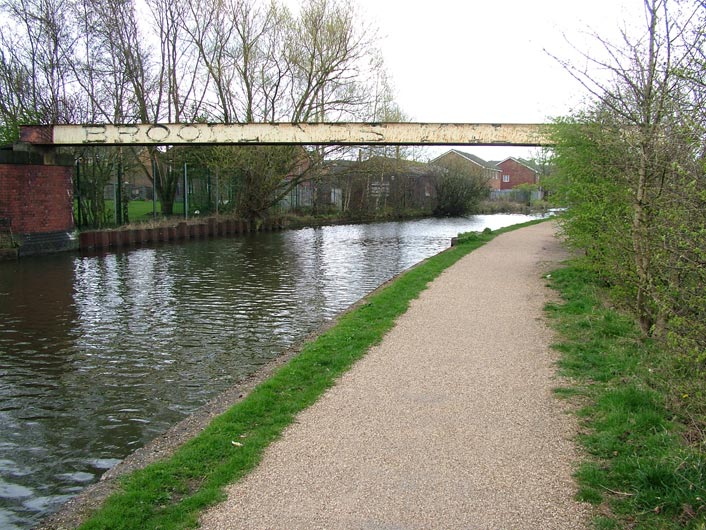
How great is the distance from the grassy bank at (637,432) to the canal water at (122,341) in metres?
3.66

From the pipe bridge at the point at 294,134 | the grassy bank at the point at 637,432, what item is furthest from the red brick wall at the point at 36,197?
the grassy bank at the point at 637,432

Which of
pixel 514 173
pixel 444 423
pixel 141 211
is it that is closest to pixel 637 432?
pixel 444 423

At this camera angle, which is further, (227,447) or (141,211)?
(141,211)

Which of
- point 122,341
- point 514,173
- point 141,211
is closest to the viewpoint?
point 122,341

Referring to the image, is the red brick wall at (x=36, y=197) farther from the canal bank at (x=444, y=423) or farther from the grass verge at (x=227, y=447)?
the canal bank at (x=444, y=423)

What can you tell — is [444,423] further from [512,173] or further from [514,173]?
[512,173]

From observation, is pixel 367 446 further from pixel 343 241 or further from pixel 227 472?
pixel 343 241

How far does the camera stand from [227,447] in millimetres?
4457

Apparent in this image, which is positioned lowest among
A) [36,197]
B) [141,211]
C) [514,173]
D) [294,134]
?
[141,211]

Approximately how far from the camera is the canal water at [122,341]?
5.09 m

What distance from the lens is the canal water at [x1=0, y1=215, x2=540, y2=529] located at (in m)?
5.09

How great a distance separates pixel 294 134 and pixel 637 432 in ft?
46.9

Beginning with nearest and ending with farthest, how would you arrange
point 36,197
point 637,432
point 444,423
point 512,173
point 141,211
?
point 637,432
point 444,423
point 36,197
point 141,211
point 512,173

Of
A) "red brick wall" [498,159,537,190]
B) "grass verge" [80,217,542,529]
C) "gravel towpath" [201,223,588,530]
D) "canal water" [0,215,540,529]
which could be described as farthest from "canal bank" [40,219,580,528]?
"red brick wall" [498,159,537,190]
